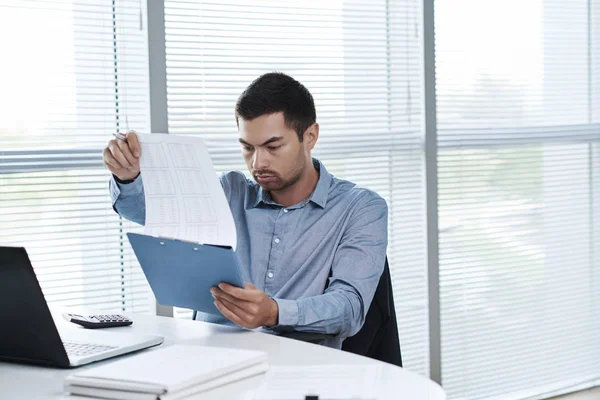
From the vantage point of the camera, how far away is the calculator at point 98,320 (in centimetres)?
195

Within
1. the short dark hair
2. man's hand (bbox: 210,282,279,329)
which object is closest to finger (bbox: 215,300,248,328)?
man's hand (bbox: 210,282,279,329)

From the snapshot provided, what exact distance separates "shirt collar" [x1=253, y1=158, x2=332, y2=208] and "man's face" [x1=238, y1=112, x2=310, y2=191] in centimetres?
8

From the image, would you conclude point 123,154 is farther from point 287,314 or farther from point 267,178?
point 287,314

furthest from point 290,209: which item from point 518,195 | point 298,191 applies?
point 518,195

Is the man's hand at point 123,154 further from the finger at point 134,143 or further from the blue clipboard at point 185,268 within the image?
the blue clipboard at point 185,268

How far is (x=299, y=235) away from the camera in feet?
7.58

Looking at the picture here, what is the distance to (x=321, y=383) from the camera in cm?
141

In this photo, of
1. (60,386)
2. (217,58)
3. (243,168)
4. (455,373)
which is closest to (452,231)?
(455,373)

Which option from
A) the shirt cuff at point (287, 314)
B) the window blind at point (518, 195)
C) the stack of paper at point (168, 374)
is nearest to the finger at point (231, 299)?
the shirt cuff at point (287, 314)

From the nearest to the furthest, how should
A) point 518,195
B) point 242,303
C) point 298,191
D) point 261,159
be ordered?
point 242,303
point 261,159
point 298,191
point 518,195

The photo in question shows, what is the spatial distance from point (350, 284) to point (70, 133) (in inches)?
48.2

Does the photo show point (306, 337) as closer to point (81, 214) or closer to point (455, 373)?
point (81, 214)

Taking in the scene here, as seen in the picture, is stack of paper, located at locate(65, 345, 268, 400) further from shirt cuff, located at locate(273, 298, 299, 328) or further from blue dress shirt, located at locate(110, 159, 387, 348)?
blue dress shirt, located at locate(110, 159, 387, 348)

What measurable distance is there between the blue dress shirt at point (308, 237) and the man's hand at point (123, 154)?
11 cm
